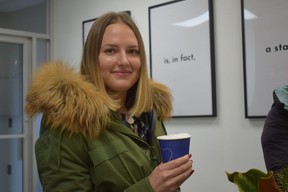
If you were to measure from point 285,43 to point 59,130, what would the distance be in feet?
5.28

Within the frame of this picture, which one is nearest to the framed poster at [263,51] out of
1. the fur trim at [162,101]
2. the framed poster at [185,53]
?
the framed poster at [185,53]

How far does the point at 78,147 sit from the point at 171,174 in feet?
0.99

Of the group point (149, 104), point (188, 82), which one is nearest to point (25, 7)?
point (188, 82)

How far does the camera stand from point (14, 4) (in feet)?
13.0

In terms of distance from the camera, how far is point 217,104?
2.52 m

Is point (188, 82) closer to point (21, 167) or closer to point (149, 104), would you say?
point (149, 104)

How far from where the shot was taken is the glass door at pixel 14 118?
382cm

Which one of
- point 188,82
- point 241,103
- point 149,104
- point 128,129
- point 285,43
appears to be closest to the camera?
point 128,129

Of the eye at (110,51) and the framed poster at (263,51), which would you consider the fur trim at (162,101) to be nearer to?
the eye at (110,51)

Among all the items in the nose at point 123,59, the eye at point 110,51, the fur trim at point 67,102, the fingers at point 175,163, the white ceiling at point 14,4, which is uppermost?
the white ceiling at point 14,4

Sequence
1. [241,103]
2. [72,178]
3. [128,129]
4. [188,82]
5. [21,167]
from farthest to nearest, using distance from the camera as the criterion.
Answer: [21,167], [188,82], [241,103], [128,129], [72,178]

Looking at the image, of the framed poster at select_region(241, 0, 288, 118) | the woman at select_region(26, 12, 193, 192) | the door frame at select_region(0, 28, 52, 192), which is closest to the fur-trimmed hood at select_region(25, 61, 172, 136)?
the woman at select_region(26, 12, 193, 192)

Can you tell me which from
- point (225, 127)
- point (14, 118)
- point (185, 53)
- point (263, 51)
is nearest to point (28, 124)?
point (14, 118)

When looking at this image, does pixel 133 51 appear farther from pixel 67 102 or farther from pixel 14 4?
pixel 14 4
